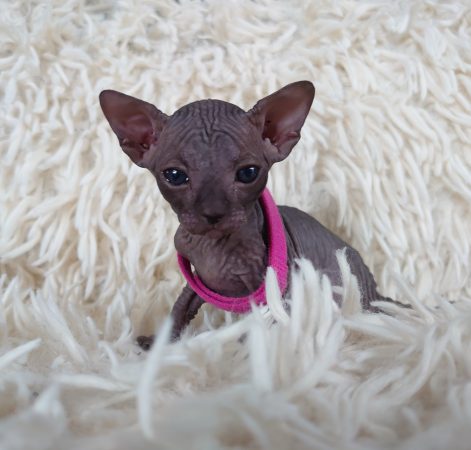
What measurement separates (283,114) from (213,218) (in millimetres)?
137

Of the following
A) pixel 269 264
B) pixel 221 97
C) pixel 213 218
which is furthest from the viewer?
pixel 221 97

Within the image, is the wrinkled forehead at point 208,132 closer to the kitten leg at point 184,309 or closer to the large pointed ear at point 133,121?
the large pointed ear at point 133,121

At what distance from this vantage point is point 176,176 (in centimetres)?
48

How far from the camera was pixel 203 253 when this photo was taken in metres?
0.57

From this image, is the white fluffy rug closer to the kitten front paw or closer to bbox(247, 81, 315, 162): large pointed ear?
the kitten front paw

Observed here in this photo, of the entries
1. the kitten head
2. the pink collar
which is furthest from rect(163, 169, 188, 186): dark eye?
the pink collar

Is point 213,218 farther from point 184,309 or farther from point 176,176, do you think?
point 184,309

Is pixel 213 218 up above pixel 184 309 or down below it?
above

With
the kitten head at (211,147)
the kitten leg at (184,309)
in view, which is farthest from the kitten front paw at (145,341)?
the kitten head at (211,147)

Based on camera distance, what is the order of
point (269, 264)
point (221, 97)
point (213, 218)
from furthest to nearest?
point (221, 97)
point (269, 264)
point (213, 218)

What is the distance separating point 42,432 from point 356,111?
0.58 meters

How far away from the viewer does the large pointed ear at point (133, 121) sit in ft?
1.68

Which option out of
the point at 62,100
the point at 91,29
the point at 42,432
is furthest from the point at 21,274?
the point at 42,432

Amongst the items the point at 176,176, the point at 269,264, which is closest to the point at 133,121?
the point at 176,176
